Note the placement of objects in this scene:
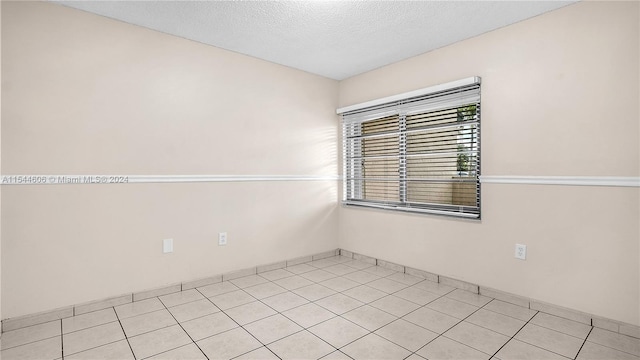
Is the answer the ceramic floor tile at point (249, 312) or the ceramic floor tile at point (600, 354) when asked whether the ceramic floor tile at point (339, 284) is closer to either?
the ceramic floor tile at point (249, 312)

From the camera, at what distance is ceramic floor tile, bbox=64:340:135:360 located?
1.89 m

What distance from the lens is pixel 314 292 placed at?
2.94 m

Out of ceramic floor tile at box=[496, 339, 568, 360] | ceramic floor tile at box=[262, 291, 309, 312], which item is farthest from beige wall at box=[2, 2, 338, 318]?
ceramic floor tile at box=[496, 339, 568, 360]

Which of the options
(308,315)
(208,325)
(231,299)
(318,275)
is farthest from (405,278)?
(208,325)

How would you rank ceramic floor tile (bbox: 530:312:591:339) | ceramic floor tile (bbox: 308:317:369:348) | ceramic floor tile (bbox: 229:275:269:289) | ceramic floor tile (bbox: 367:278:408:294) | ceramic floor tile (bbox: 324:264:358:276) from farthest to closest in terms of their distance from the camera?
ceramic floor tile (bbox: 324:264:358:276) → ceramic floor tile (bbox: 229:275:269:289) → ceramic floor tile (bbox: 367:278:408:294) → ceramic floor tile (bbox: 530:312:591:339) → ceramic floor tile (bbox: 308:317:369:348)

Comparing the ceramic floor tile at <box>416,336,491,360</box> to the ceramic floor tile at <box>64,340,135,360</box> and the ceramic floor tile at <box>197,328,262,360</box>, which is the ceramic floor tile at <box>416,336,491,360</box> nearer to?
the ceramic floor tile at <box>197,328,262,360</box>

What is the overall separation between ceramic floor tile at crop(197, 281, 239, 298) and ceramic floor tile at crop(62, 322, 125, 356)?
739mm

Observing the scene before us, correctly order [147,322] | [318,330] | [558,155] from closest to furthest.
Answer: [318,330], [147,322], [558,155]

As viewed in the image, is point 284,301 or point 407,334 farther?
point 284,301

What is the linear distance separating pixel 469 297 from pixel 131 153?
10.3 feet

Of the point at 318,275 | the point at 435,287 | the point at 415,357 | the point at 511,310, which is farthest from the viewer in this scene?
the point at 318,275

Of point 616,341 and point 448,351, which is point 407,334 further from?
point 616,341

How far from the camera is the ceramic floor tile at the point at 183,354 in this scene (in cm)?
188

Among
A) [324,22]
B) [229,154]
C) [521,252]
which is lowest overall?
[521,252]
